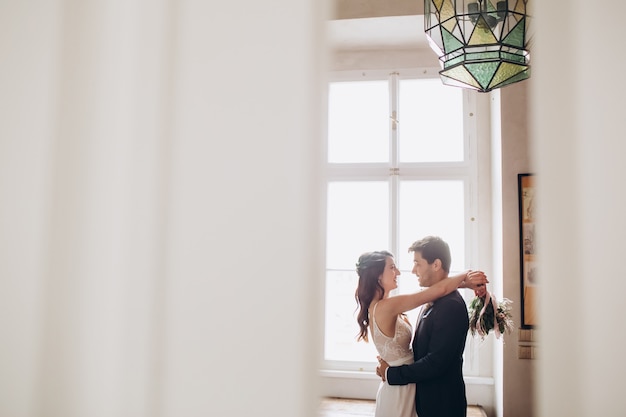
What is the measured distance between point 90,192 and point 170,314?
273 millimetres

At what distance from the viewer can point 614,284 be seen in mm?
687

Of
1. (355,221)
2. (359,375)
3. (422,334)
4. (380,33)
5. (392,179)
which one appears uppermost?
(380,33)

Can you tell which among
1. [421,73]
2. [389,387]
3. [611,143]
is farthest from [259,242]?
[421,73]

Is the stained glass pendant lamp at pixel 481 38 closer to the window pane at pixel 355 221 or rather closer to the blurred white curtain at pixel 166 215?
the blurred white curtain at pixel 166 215

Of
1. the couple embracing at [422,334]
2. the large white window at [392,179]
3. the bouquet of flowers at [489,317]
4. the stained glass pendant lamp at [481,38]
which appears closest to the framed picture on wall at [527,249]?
the large white window at [392,179]

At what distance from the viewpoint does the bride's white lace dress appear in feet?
7.72

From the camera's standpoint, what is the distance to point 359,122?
436 cm

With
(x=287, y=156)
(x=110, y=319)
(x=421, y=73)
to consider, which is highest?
(x=421, y=73)

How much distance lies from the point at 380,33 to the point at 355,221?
63.7 inches

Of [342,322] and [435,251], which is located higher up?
[435,251]

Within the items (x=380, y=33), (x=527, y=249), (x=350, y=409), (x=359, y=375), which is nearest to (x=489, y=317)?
(x=527, y=249)

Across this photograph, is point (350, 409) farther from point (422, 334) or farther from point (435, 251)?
point (435, 251)

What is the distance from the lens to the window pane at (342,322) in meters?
4.16

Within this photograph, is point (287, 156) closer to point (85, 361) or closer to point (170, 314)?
point (170, 314)
